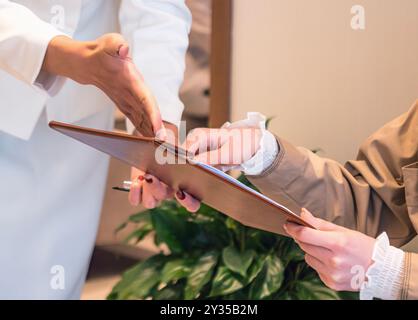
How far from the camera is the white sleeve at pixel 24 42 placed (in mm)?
1087

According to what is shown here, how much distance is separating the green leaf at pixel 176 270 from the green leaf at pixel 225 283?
95 millimetres

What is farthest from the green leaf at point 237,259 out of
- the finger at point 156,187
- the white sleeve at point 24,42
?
the white sleeve at point 24,42

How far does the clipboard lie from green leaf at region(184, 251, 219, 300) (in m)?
0.58

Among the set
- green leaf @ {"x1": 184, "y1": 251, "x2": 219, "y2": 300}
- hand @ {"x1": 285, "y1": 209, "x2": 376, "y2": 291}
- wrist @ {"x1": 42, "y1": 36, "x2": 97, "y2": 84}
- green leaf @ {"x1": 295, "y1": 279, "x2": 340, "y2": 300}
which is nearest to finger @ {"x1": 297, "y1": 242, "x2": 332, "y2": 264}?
hand @ {"x1": 285, "y1": 209, "x2": 376, "y2": 291}

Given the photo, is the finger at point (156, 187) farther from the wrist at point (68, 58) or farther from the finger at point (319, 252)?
the finger at point (319, 252)

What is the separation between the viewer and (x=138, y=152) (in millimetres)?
894

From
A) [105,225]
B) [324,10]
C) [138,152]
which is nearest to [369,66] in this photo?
[324,10]

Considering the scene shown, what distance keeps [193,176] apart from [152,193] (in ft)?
0.99

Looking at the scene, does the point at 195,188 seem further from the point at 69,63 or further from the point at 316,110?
the point at 316,110

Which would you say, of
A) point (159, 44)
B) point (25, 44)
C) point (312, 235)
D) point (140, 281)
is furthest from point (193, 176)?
point (140, 281)

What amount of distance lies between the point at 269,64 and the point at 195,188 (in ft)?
2.78

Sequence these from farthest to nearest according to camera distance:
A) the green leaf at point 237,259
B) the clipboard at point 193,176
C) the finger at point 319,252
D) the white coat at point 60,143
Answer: the green leaf at point 237,259 → the white coat at point 60,143 → the finger at point 319,252 → the clipboard at point 193,176

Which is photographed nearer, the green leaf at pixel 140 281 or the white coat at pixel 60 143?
the white coat at pixel 60 143

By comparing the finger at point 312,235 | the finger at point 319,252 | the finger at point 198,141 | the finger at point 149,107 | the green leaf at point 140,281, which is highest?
the finger at point 149,107
